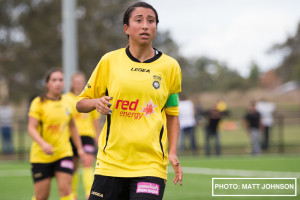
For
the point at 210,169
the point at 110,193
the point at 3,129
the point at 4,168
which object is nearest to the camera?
the point at 110,193

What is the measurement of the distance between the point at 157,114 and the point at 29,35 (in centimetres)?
4012

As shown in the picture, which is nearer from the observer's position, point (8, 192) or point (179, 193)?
point (179, 193)

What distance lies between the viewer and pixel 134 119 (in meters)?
4.36

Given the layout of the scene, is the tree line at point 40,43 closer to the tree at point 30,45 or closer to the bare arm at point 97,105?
the tree at point 30,45

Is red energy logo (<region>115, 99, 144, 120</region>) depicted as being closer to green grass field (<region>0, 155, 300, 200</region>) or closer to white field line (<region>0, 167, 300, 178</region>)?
green grass field (<region>0, 155, 300, 200</region>)

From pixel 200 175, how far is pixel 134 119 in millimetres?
9279

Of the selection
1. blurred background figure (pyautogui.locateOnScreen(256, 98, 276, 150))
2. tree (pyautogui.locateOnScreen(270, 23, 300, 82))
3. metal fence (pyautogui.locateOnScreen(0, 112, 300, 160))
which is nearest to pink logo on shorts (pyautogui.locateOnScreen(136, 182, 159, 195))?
metal fence (pyautogui.locateOnScreen(0, 112, 300, 160))

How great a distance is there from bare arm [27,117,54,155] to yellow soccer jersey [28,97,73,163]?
0.07m

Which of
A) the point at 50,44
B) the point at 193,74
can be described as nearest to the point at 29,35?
the point at 50,44

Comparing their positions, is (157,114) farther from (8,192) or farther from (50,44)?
(50,44)

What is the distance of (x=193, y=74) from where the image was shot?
58.6m

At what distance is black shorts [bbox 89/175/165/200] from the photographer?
4.29 m

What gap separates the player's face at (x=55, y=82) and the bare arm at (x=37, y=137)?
0.55 m

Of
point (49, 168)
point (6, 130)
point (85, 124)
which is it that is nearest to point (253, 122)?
point (6, 130)
